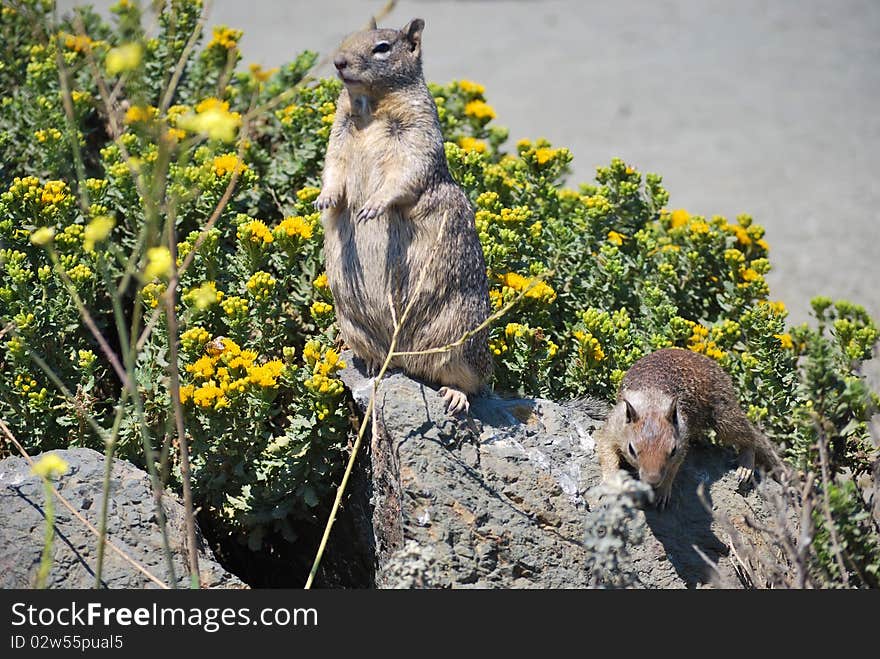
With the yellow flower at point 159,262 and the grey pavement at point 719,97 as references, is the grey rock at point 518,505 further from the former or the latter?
the grey pavement at point 719,97

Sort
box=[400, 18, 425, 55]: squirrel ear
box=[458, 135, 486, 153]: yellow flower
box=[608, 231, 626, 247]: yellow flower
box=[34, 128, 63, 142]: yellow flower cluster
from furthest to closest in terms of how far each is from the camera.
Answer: box=[458, 135, 486, 153]: yellow flower → box=[608, 231, 626, 247]: yellow flower → box=[34, 128, 63, 142]: yellow flower cluster → box=[400, 18, 425, 55]: squirrel ear

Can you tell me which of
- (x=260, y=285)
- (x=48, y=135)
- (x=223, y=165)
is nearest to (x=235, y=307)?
(x=260, y=285)

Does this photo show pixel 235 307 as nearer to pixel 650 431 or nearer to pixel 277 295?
pixel 277 295

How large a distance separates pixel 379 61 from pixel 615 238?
2.52m

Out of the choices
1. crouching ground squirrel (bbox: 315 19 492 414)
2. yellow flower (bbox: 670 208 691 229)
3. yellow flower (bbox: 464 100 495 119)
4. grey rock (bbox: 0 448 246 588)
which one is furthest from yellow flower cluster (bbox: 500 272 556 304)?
grey rock (bbox: 0 448 246 588)

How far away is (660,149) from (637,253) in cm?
663

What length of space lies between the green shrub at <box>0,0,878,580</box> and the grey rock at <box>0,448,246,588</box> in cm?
35

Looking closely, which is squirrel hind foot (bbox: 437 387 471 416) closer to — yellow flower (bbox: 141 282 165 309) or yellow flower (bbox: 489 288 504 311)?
yellow flower (bbox: 489 288 504 311)

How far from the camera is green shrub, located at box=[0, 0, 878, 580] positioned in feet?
17.3

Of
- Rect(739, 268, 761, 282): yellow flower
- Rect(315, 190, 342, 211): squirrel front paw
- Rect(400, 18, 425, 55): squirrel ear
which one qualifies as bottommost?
Rect(315, 190, 342, 211): squirrel front paw

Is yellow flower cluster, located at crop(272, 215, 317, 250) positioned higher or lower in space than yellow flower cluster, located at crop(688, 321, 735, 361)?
higher

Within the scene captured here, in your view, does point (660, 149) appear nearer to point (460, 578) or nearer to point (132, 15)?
point (460, 578)

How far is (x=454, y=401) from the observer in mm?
5320

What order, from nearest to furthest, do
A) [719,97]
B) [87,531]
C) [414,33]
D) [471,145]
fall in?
[87,531], [414,33], [471,145], [719,97]
